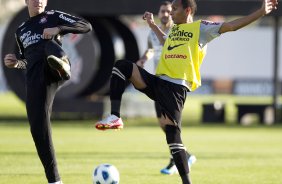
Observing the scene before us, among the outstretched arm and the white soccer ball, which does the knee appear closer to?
the white soccer ball

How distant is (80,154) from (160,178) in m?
4.30

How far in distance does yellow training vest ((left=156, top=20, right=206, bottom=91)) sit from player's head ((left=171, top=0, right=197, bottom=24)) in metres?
0.10

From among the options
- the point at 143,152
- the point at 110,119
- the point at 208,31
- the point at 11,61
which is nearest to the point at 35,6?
the point at 11,61

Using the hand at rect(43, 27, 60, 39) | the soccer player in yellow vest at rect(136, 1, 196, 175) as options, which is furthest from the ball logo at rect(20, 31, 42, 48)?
the soccer player in yellow vest at rect(136, 1, 196, 175)

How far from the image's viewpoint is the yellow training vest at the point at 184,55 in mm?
10727

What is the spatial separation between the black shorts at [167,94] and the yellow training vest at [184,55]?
146 millimetres

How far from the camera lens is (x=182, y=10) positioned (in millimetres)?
10812

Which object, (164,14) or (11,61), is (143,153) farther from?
(11,61)

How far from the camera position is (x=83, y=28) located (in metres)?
10.4

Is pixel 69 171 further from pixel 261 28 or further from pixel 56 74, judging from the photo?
pixel 261 28

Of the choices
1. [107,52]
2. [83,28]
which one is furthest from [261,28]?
[83,28]

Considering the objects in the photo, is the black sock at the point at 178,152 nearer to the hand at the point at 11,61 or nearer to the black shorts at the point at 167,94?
the black shorts at the point at 167,94

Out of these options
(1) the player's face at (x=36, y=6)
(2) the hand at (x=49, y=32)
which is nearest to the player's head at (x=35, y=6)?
(1) the player's face at (x=36, y=6)

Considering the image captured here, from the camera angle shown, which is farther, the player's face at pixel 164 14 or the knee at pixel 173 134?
the player's face at pixel 164 14
